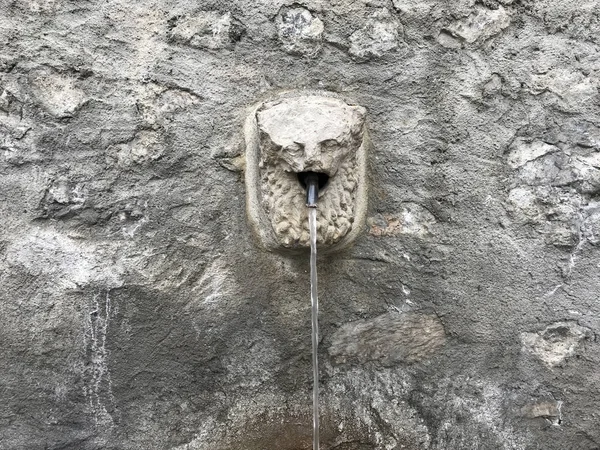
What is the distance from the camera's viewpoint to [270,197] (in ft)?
4.49

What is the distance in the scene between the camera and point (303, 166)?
126cm

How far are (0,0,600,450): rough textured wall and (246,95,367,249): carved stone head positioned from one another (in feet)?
0.13

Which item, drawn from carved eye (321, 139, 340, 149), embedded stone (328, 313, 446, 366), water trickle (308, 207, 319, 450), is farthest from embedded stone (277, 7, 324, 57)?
embedded stone (328, 313, 446, 366)

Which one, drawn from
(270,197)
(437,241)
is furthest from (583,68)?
(270,197)

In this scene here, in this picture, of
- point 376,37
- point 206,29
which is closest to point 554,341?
point 376,37

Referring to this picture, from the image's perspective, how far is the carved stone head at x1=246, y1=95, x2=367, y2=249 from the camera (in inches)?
50.2

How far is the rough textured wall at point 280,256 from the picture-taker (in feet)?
4.41

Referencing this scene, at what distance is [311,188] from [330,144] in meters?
0.10

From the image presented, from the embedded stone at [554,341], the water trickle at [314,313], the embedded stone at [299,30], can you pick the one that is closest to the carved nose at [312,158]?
the water trickle at [314,313]

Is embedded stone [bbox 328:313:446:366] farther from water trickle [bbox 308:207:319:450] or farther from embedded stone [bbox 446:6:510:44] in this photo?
embedded stone [bbox 446:6:510:44]

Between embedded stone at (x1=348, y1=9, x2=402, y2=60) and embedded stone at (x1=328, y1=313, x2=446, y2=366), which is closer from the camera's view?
embedded stone at (x1=348, y1=9, x2=402, y2=60)

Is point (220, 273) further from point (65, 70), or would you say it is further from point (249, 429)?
point (65, 70)

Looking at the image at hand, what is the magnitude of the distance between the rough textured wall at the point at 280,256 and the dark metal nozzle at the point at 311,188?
179 millimetres

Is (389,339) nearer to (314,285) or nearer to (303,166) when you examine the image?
(314,285)
